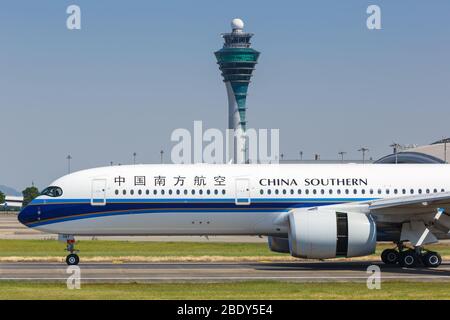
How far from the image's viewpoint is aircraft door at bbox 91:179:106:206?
4006 centimetres

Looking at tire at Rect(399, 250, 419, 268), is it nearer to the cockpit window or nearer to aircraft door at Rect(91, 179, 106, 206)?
aircraft door at Rect(91, 179, 106, 206)

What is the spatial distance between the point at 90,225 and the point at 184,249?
51.0 ft

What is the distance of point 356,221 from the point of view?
124 feet

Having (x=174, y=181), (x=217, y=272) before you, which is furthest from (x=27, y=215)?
(x=217, y=272)

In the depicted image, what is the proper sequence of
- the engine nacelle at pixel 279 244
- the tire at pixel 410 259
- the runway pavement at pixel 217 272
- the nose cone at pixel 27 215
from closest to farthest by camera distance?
1. the runway pavement at pixel 217 272
2. the tire at pixel 410 259
3. the nose cone at pixel 27 215
4. the engine nacelle at pixel 279 244

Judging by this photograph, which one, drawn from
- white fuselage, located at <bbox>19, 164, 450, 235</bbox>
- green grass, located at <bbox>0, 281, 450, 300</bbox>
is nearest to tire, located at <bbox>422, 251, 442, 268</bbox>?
white fuselage, located at <bbox>19, 164, 450, 235</bbox>

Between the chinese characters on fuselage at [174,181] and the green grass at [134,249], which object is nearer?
the chinese characters on fuselage at [174,181]

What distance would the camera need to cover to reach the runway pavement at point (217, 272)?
3462cm

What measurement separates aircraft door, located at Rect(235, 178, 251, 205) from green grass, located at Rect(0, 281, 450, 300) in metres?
7.29

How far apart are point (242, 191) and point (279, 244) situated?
10.8ft

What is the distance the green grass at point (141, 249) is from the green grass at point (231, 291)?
1595cm

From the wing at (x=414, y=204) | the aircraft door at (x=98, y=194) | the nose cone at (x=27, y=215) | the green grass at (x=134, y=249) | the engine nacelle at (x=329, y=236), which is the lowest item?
the green grass at (x=134, y=249)

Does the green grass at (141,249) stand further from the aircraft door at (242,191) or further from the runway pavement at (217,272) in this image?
the aircraft door at (242,191)

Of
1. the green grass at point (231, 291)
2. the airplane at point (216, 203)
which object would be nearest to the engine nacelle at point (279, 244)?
the airplane at point (216, 203)
